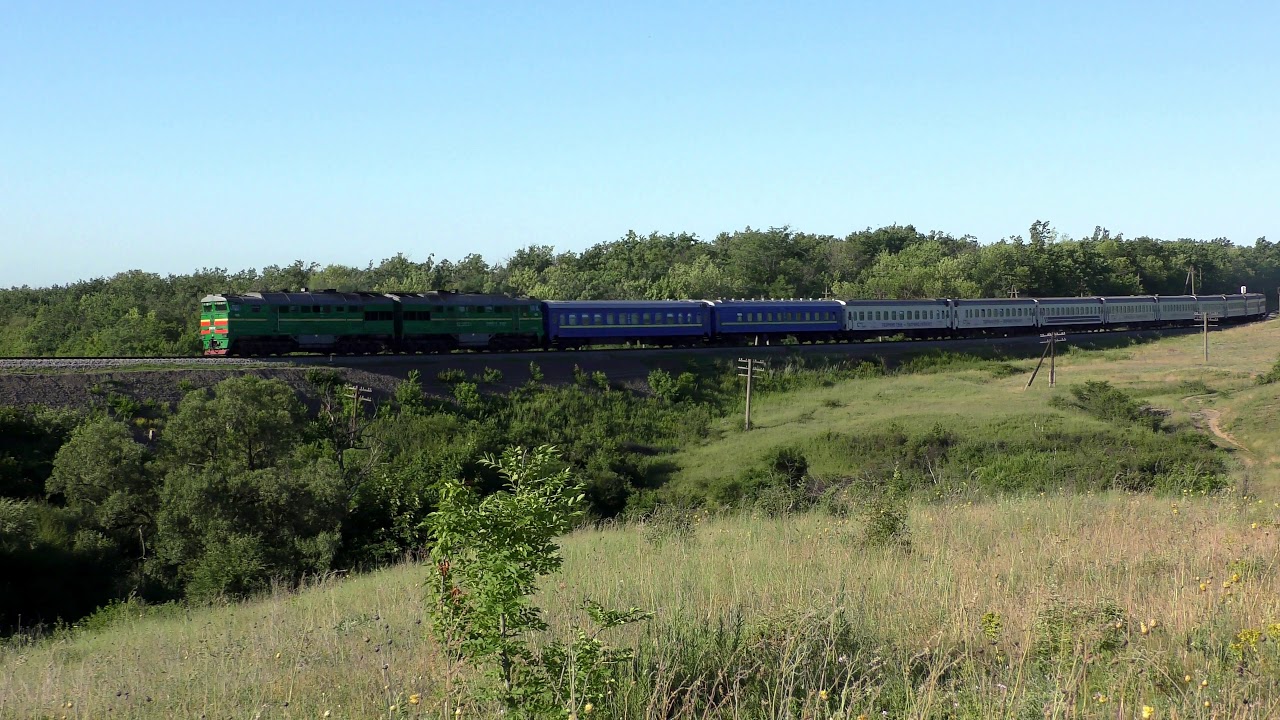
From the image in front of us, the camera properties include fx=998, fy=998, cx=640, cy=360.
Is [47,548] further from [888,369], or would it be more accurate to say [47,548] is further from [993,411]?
[888,369]

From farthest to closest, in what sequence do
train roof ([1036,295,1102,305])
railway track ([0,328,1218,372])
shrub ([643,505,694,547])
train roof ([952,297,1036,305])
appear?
train roof ([1036,295,1102,305]) < train roof ([952,297,1036,305]) < railway track ([0,328,1218,372]) < shrub ([643,505,694,547])

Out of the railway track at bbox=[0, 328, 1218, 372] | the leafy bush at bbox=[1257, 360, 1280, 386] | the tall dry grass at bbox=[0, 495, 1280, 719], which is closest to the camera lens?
the tall dry grass at bbox=[0, 495, 1280, 719]

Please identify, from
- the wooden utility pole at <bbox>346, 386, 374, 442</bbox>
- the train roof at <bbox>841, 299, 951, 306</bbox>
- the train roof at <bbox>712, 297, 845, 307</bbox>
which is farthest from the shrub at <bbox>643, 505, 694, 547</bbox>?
the train roof at <bbox>841, 299, 951, 306</bbox>

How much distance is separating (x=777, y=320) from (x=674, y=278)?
3188cm

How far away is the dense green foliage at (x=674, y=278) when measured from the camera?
6069 cm

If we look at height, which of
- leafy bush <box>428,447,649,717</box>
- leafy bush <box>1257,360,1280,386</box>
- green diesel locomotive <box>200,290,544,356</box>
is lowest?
leafy bush <box>1257,360,1280,386</box>

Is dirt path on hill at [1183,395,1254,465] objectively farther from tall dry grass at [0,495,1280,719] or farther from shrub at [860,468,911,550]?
tall dry grass at [0,495,1280,719]

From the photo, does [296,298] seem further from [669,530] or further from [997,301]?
[997,301]

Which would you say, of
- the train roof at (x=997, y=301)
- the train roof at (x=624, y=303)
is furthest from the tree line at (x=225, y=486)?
the train roof at (x=997, y=301)

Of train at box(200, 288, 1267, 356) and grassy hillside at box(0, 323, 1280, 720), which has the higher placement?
train at box(200, 288, 1267, 356)

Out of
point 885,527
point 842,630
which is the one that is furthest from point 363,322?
point 842,630

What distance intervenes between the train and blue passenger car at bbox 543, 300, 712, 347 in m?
0.05

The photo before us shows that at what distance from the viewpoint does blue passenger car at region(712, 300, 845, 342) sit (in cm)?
5259

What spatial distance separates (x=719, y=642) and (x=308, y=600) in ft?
24.8
